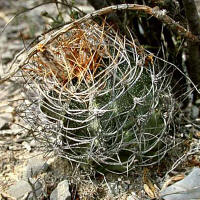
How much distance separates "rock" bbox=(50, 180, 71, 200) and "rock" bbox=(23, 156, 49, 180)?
0.42ft

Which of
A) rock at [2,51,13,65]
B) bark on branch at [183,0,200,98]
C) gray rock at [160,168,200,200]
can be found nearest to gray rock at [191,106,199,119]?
bark on branch at [183,0,200,98]

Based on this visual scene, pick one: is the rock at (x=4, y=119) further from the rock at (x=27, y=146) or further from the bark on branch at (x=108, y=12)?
the bark on branch at (x=108, y=12)

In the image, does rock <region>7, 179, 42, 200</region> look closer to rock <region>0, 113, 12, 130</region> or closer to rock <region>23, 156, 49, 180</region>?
rock <region>23, 156, 49, 180</region>

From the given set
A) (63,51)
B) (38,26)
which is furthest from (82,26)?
(38,26)

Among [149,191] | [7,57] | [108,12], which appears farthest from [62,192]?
[7,57]

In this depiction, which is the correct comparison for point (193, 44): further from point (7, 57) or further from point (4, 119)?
point (7, 57)

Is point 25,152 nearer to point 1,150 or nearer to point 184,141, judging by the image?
point 1,150

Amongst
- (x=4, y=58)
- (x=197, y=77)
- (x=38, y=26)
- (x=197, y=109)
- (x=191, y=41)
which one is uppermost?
(x=38, y=26)

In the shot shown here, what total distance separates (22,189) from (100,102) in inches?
16.1

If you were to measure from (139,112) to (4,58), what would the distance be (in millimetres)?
1299

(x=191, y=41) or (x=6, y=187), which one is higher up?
(x=191, y=41)

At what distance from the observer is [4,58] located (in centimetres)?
233

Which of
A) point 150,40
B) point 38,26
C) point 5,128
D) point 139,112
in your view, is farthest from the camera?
point 38,26

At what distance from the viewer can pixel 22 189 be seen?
4.50 feet
